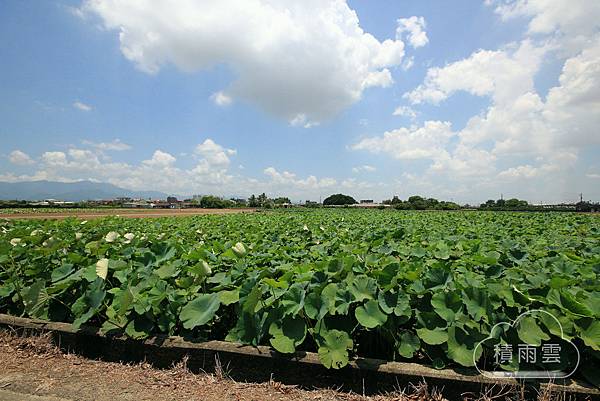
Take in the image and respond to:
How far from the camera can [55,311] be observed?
130 inches

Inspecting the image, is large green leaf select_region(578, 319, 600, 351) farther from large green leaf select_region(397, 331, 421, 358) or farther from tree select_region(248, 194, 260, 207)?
tree select_region(248, 194, 260, 207)

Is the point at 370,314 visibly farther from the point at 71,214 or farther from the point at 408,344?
the point at 71,214

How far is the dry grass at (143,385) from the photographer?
2135mm

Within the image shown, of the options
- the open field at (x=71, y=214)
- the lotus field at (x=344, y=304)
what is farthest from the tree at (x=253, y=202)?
→ the lotus field at (x=344, y=304)

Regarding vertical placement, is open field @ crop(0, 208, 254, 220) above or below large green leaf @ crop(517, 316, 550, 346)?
below

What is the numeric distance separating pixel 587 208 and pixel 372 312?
229 feet

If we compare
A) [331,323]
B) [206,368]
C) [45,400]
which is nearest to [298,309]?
[331,323]

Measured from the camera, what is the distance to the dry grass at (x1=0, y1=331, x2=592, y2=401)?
213cm

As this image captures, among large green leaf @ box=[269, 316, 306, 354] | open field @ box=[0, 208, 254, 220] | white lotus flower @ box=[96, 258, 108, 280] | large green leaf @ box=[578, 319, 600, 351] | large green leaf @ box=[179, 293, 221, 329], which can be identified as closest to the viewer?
large green leaf @ box=[578, 319, 600, 351]

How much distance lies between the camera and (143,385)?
2469mm

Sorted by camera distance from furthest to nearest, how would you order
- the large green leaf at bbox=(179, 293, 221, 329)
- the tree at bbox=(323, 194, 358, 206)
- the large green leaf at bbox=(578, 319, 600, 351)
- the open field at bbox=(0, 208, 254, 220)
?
the tree at bbox=(323, 194, 358, 206), the open field at bbox=(0, 208, 254, 220), the large green leaf at bbox=(179, 293, 221, 329), the large green leaf at bbox=(578, 319, 600, 351)

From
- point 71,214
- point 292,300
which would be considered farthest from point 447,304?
point 71,214

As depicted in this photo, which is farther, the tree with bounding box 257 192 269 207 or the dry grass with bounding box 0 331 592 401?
the tree with bounding box 257 192 269 207

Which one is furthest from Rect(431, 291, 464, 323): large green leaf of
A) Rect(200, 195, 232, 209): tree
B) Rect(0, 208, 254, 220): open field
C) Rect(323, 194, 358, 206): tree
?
Rect(323, 194, 358, 206): tree
